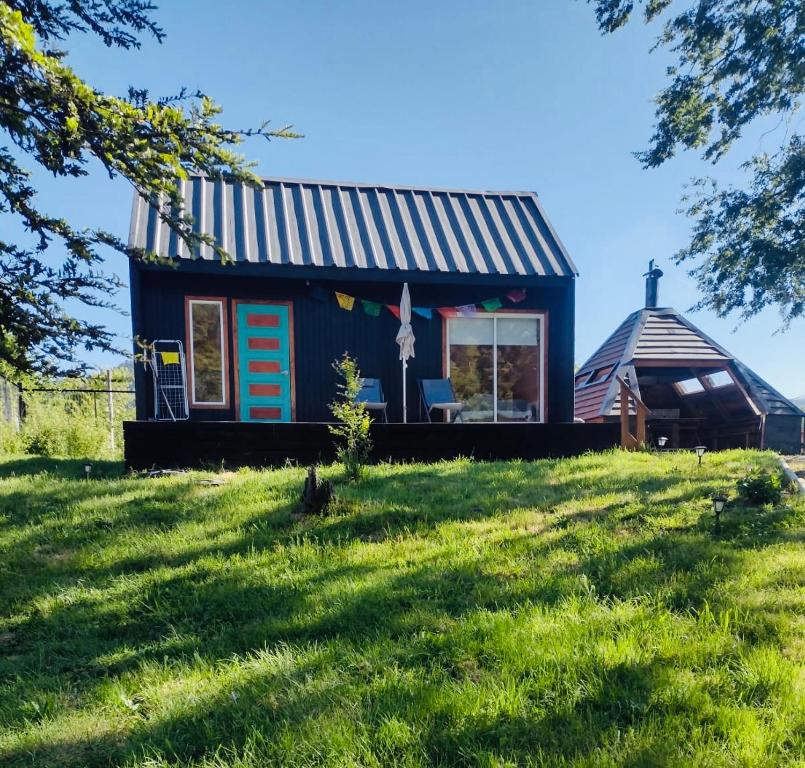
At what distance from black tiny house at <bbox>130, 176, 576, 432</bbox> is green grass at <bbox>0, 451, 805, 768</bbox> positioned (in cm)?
370

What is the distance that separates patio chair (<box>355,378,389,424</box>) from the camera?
7848mm

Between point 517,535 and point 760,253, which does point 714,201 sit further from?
point 517,535

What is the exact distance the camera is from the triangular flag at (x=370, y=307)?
821 cm

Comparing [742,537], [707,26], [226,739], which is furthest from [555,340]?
[226,739]

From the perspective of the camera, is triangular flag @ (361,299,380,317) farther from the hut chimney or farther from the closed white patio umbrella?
the hut chimney

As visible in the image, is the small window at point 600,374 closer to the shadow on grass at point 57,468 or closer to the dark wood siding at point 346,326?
the dark wood siding at point 346,326

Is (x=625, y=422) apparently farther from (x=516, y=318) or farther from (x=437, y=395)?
(x=437, y=395)

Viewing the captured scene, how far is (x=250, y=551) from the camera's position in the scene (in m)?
3.44

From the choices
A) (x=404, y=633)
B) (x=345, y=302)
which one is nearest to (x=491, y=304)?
(x=345, y=302)

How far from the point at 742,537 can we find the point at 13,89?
5.06 m

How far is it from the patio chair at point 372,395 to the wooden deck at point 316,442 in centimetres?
136

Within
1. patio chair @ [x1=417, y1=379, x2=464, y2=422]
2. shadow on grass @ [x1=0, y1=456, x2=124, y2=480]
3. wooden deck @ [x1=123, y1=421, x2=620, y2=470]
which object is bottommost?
→ shadow on grass @ [x1=0, y1=456, x2=124, y2=480]

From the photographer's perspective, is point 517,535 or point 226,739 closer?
point 226,739

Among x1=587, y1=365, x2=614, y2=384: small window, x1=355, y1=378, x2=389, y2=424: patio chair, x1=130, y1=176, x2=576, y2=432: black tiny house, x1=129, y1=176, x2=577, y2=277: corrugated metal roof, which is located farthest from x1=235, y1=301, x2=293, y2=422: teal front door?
x1=587, y1=365, x2=614, y2=384: small window
